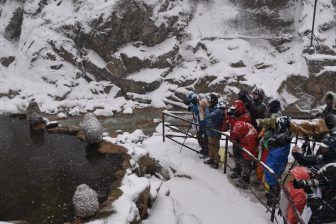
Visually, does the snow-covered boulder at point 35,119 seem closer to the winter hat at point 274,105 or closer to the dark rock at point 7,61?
the winter hat at point 274,105

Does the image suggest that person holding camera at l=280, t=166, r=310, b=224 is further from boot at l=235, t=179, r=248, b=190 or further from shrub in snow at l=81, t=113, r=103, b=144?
shrub in snow at l=81, t=113, r=103, b=144

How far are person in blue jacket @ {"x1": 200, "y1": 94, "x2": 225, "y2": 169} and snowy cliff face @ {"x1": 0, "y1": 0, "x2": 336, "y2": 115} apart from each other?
34.7ft

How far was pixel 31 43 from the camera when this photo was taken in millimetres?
20594

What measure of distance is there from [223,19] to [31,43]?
1241 cm

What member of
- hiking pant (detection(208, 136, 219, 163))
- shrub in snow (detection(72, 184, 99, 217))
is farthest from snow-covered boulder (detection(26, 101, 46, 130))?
shrub in snow (detection(72, 184, 99, 217))

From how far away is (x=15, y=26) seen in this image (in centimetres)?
2286

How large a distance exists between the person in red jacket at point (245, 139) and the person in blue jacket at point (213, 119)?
661mm

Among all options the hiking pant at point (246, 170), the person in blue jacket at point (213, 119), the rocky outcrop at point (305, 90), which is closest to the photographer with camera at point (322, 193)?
the hiking pant at point (246, 170)

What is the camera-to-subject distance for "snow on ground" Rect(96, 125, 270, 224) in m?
5.34

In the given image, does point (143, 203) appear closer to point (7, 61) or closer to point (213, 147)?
point (213, 147)

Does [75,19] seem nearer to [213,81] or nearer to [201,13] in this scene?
[201,13]

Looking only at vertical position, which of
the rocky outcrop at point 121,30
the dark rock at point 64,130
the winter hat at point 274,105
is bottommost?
the dark rock at point 64,130

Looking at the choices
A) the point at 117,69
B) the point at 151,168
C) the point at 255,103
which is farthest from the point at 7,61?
the point at 255,103

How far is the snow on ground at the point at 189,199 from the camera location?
534 cm
